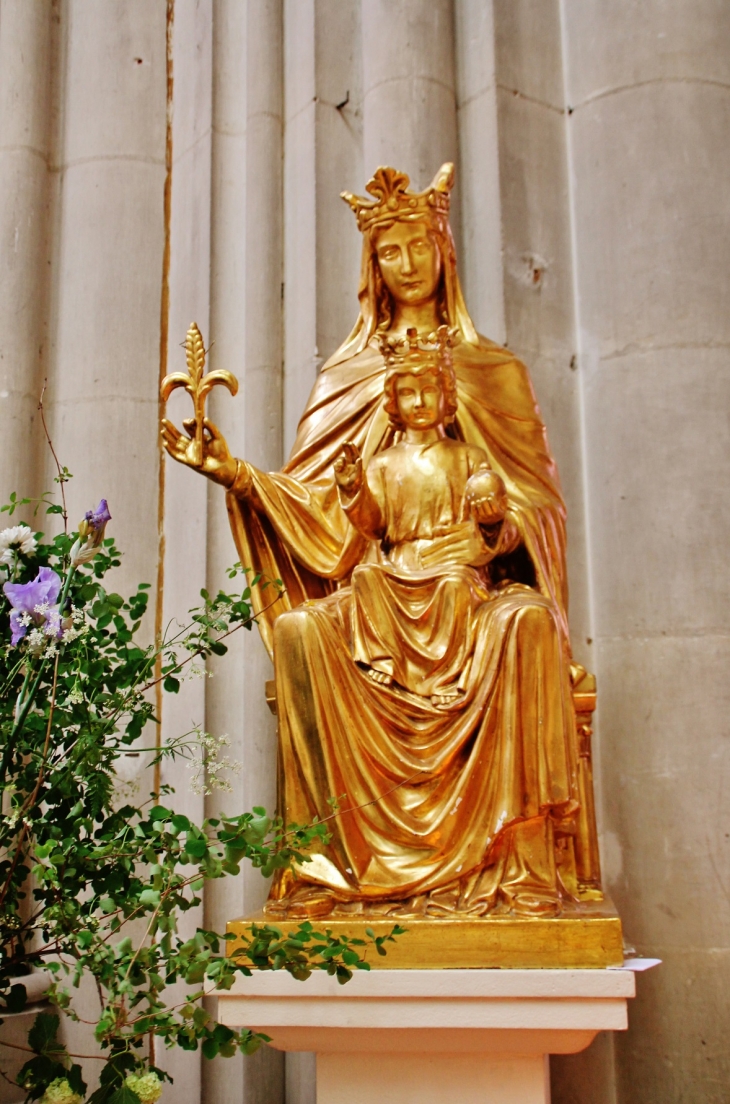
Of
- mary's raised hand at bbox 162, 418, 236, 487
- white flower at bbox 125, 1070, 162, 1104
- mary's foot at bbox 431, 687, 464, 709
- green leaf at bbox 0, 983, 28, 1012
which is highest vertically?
mary's raised hand at bbox 162, 418, 236, 487

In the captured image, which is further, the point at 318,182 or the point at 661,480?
the point at 318,182

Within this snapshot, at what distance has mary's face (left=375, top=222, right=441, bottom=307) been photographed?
10.2 ft

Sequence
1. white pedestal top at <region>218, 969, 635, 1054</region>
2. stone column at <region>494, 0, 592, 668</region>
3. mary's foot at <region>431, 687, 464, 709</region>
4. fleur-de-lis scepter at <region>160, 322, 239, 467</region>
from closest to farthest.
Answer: white pedestal top at <region>218, 969, 635, 1054</region> < mary's foot at <region>431, 687, 464, 709</region> < fleur-de-lis scepter at <region>160, 322, 239, 467</region> < stone column at <region>494, 0, 592, 668</region>

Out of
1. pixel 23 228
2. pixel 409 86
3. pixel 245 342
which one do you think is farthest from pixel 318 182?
pixel 23 228

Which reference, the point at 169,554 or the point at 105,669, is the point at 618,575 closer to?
the point at 169,554

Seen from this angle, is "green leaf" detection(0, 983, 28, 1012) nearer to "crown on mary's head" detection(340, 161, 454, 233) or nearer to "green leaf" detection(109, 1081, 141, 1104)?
"green leaf" detection(109, 1081, 141, 1104)

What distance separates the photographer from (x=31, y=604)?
1.63 metres

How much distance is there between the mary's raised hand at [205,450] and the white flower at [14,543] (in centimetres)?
101

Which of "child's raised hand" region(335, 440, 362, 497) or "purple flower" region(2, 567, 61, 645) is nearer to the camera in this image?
"purple flower" region(2, 567, 61, 645)

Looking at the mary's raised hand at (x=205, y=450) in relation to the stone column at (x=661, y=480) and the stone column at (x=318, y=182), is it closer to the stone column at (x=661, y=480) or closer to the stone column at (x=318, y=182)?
the stone column at (x=318, y=182)

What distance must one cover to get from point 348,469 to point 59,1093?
1.60 meters

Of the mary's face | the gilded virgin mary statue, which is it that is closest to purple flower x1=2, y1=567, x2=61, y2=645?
the gilded virgin mary statue

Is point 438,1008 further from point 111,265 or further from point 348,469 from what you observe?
point 111,265

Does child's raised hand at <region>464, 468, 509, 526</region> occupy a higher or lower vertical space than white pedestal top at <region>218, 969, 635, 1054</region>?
higher
